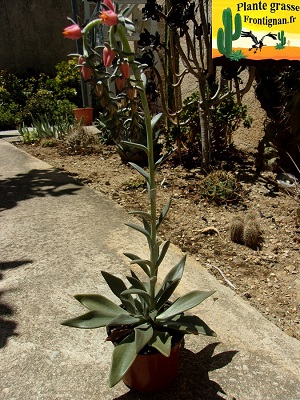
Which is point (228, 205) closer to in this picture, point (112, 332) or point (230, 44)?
point (230, 44)

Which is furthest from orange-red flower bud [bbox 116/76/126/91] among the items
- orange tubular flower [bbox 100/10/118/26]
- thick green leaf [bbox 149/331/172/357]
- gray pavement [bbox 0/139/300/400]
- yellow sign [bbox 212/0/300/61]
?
yellow sign [bbox 212/0/300/61]

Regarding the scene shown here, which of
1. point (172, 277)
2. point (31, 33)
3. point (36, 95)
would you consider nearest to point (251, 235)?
point (172, 277)

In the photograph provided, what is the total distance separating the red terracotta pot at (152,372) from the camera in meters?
2.03

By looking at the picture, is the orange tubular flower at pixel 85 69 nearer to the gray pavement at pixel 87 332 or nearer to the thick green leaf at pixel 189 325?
the thick green leaf at pixel 189 325

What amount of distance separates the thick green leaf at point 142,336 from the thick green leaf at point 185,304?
0.49ft

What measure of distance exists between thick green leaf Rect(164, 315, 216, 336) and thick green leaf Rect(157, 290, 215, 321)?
0.14ft

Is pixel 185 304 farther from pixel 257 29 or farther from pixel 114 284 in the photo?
pixel 257 29

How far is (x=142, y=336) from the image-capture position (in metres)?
1.93

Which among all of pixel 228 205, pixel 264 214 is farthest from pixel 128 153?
pixel 264 214

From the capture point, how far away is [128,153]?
6.00 meters

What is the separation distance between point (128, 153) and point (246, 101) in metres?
1.99

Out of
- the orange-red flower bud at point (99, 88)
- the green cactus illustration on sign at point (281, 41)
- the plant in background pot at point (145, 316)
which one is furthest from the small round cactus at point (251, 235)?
the orange-red flower bud at point (99, 88)

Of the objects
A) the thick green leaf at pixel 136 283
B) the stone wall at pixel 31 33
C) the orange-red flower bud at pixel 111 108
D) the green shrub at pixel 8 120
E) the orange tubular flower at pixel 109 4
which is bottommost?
the green shrub at pixel 8 120

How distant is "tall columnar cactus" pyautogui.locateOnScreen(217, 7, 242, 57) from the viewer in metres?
4.51
